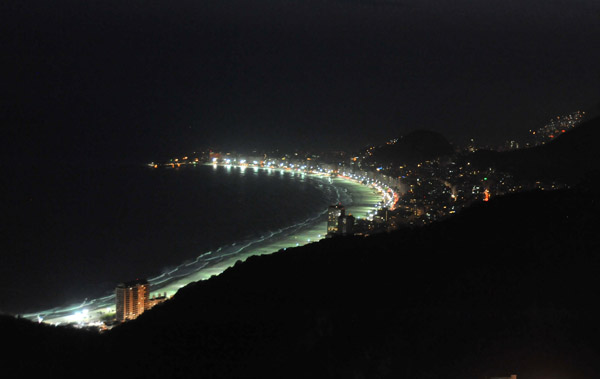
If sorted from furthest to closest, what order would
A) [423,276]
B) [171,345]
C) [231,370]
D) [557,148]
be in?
[557,148]
[423,276]
[171,345]
[231,370]

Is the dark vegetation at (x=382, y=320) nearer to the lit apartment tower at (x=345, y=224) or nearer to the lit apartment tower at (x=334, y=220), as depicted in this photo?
the lit apartment tower at (x=345, y=224)

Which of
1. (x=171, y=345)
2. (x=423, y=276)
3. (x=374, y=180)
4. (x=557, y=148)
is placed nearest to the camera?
(x=171, y=345)

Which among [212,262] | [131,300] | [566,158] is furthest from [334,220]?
[131,300]

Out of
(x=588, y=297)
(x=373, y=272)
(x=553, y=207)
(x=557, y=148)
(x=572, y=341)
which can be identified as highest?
(x=557, y=148)

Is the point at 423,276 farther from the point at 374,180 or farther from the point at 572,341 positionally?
the point at 374,180

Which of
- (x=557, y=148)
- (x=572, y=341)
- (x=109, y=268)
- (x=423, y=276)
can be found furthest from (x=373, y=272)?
(x=557, y=148)

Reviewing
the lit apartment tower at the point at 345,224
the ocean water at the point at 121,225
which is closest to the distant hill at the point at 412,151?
the ocean water at the point at 121,225

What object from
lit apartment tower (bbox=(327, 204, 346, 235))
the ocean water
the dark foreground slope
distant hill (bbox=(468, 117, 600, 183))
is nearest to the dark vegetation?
the dark foreground slope
